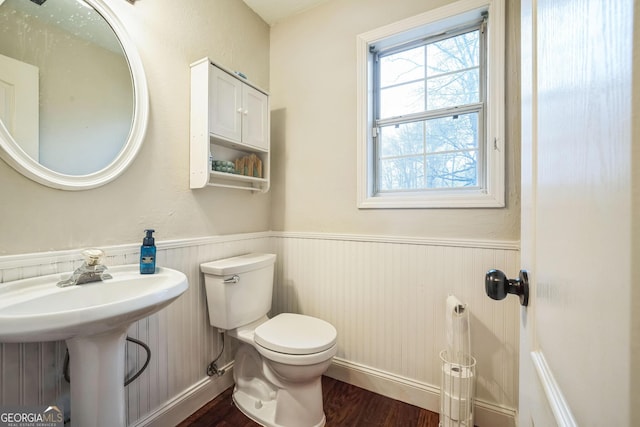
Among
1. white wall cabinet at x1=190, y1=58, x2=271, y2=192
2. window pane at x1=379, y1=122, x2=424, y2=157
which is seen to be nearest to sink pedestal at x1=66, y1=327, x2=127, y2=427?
white wall cabinet at x1=190, y1=58, x2=271, y2=192

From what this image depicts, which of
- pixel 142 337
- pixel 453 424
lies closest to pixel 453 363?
pixel 453 424

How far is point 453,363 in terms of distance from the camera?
130cm

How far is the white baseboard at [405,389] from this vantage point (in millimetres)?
1324

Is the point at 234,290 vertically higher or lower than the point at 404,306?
higher

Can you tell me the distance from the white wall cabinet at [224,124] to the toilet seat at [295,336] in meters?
0.83

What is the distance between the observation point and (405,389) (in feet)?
5.01

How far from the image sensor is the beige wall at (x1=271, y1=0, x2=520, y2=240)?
155 cm

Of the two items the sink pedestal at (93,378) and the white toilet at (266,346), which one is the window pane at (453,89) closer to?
the white toilet at (266,346)

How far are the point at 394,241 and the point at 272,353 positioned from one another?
0.88 m

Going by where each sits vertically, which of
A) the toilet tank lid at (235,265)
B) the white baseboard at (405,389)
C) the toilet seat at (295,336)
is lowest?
the white baseboard at (405,389)

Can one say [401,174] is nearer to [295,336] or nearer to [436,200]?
[436,200]

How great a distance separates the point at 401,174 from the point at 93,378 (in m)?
1.68

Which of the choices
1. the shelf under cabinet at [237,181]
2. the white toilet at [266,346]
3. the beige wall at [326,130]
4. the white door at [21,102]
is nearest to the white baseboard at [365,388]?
the white toilet at [266,346]

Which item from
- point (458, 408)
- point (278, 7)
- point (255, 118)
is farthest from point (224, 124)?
point (458, 408)
